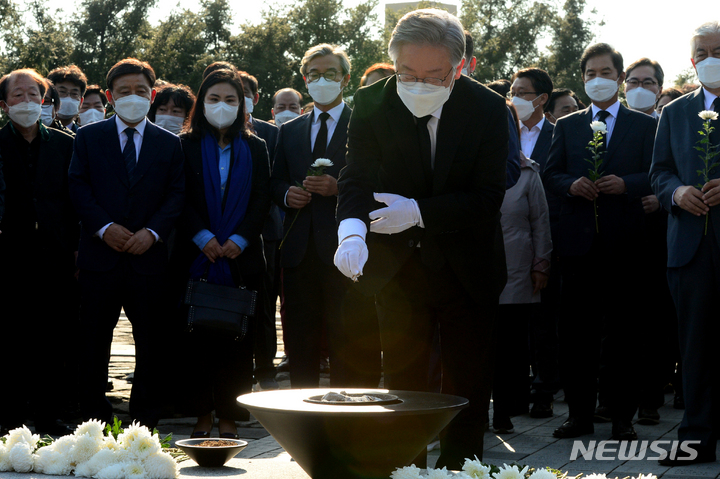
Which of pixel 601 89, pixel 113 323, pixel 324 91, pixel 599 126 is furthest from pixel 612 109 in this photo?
pixel 113 323

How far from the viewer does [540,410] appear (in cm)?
648

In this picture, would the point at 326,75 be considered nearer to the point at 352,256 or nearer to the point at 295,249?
the point at 295,249

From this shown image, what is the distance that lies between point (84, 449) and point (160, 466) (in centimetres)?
35

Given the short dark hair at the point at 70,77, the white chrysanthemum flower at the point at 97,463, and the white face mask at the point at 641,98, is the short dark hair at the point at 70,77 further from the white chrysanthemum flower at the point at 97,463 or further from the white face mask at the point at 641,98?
the white chrysanthemum flower at the point at 97,463

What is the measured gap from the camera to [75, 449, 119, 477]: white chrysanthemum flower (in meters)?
3.40

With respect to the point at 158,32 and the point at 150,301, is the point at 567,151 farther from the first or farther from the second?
the point at 158,32

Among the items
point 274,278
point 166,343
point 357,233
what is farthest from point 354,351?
point 274,278

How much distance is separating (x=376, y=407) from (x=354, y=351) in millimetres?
2547

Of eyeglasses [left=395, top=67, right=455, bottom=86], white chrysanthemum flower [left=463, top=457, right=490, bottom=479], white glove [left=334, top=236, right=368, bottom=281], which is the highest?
eyeglasses [left=395, top=67, right=455, bottom=86]

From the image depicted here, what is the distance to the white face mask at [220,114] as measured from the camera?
5.99m

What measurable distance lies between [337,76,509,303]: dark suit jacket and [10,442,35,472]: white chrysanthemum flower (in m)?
1.59

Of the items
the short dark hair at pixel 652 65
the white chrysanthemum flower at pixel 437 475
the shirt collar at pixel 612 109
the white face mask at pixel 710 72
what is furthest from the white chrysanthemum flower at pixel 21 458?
the short dark hair at pixel 652 65

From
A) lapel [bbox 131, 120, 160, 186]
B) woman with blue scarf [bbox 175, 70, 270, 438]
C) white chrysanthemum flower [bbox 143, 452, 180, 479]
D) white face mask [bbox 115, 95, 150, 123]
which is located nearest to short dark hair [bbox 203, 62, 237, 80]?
woman with blue scarf [bbox 175, 70, 270, 438]

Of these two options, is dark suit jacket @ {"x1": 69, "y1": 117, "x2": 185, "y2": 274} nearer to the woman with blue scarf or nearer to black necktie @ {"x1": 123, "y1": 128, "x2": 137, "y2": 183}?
black necktie @ {"x1": 123, "y1": 128, "x2": 137, "y2": 183}
